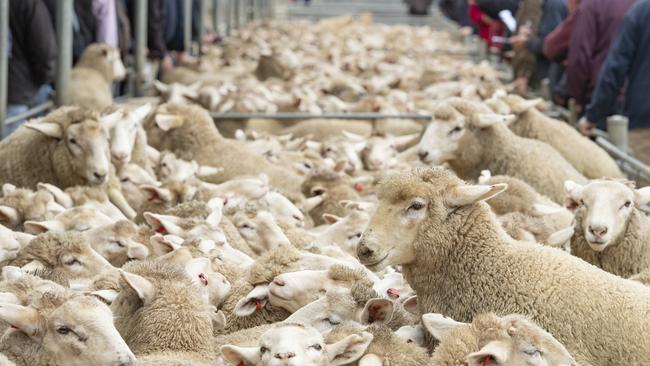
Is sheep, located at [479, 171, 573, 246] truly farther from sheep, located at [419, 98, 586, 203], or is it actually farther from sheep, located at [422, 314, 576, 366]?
sheep, located at [422, 314, 576, 366]

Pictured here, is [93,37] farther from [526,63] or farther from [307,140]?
[526,63]

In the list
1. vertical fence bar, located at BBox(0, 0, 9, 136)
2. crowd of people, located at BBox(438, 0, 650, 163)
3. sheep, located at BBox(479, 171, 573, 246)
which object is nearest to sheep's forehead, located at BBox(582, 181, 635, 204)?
sheep, located at BBox(479, 171, 573, 246)

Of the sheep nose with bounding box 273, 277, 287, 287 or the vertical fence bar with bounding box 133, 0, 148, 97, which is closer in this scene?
the sheep nose with bounding box 273, 277, 287, 287

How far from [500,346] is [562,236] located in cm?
203

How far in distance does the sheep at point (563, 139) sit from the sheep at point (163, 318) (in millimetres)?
4769

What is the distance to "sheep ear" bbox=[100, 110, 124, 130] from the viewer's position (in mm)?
7641

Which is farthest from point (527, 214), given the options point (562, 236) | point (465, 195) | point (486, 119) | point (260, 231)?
point (486, 119)

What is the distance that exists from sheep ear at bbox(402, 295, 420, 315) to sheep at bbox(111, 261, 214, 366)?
0.95 metres

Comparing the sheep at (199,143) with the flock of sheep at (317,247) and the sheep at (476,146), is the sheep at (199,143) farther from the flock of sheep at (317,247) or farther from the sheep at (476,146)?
the sheep at (476,146)

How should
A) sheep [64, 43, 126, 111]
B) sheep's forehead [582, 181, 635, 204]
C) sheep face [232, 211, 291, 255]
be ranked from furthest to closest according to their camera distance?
sheep [64, 43, 126, 111] → sheep face [232, 211, 291, 255] → sheep's forehead [582, 181, 635, 204]

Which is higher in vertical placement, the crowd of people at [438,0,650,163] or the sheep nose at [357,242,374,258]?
the sheep nose at [357,242,374,258]

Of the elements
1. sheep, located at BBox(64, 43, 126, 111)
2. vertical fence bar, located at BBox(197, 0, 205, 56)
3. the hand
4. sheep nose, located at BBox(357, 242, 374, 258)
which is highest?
sheep nose, located at BBox(357, 242, 374, 258)

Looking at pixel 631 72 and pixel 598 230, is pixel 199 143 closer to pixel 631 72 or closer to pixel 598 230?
pixel 631 72

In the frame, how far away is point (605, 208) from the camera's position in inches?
222
